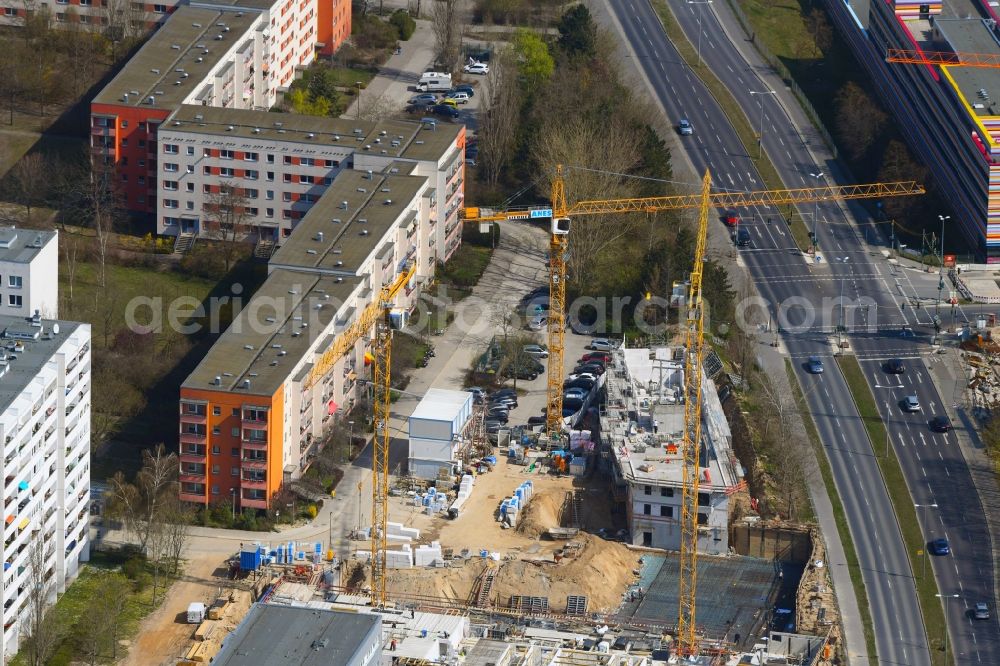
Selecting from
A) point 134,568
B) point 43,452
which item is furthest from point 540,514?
point 43,452

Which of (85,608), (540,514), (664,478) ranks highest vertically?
(664,478)

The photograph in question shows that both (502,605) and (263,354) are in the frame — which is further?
(263,354)

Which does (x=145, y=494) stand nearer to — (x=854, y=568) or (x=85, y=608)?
(x=85, y=608)

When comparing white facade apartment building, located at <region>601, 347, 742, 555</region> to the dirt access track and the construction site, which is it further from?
the dirt access track

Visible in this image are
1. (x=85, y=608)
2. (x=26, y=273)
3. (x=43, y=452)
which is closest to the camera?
(x=43, y=452)

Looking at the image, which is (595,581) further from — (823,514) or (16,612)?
(16,612)

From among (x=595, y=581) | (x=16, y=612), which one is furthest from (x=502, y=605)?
(x=16, y=612)
